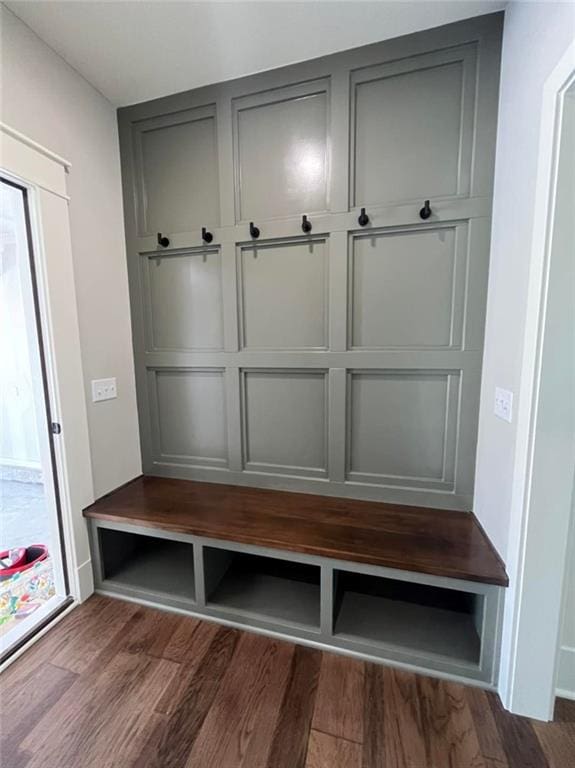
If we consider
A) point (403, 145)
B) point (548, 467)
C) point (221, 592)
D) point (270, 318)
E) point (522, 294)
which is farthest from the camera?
point (270, 318)

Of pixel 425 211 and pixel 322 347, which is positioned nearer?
pixel 425 211

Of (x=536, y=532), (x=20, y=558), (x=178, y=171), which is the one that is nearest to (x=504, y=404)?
(x=536, y=532)

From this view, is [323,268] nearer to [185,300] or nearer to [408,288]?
[408,288]

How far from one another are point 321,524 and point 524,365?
1119mm

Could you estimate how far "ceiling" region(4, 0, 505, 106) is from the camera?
1400mm

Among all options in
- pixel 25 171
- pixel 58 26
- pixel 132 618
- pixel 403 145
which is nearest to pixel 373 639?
pixel 132 618

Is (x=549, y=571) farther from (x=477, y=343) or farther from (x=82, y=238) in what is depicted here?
(x=82, y=238)

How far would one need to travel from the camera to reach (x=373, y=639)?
1.48m

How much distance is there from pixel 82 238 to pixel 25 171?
0.37m

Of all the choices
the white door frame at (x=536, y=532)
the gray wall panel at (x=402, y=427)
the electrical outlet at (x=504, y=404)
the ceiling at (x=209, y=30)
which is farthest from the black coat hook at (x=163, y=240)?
the electrical outlet at (x=504, y=404)

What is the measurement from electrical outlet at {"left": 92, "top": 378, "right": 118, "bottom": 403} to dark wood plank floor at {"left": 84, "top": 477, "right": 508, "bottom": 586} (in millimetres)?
583

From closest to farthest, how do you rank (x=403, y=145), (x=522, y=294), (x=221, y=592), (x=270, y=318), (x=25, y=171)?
(x=522, y=294), (x=25, y=171), (x=403, y=145), (x=221, y=592), (x=270, y=318)

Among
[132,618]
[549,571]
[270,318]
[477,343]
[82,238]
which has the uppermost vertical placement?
[82,238]

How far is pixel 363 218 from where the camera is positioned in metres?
1.67
